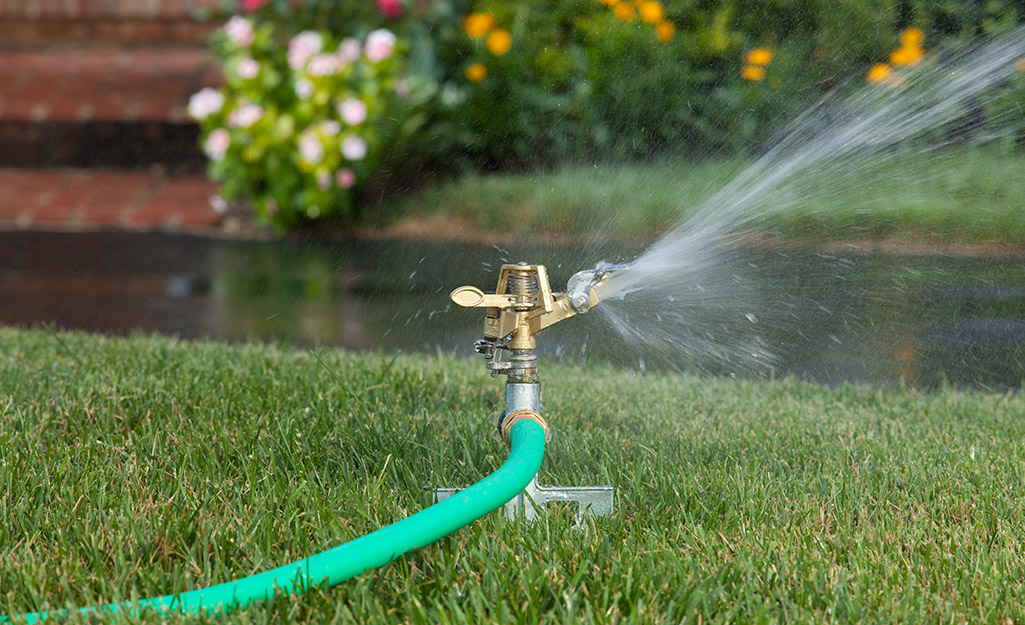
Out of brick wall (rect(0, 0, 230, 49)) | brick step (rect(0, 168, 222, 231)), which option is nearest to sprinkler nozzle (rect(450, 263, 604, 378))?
brick step (rect(0, 168, 222, 231))

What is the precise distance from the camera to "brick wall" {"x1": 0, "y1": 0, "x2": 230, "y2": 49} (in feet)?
27.5

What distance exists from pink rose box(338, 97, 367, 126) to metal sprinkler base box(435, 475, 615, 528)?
4.06 metres

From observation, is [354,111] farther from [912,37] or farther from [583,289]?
[583,289]

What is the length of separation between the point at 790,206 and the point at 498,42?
2.04 meters

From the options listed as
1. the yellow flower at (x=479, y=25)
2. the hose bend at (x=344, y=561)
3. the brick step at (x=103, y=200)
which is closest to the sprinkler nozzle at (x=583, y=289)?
the hose bend at (x=344, y=561)

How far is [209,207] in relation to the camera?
6.37m

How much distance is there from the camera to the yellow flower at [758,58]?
566 centimetres

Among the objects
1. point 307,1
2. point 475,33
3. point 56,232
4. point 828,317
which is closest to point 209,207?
point 56,232

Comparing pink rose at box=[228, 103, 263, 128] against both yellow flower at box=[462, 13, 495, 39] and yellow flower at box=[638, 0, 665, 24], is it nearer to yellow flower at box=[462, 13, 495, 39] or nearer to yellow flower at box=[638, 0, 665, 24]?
yellow flower at box=[462, 13, 495, 39]

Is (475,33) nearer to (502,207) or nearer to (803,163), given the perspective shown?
(502,207)

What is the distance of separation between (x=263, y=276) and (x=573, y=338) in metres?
2.08

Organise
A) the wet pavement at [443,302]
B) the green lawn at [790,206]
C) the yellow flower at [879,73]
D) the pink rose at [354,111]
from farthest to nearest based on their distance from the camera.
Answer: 1. the pink rose at [354,111]
2. the yellow flower at [879,73]
3. the green lawn at [790,206]
4. the wet pavement at [443,302]

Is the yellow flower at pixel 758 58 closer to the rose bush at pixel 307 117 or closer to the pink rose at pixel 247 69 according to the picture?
the rose bush at pixel 307 117

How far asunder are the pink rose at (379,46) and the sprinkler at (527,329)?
4.16m
